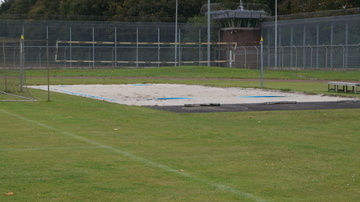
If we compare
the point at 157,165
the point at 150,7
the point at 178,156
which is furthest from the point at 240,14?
the point at 157,165

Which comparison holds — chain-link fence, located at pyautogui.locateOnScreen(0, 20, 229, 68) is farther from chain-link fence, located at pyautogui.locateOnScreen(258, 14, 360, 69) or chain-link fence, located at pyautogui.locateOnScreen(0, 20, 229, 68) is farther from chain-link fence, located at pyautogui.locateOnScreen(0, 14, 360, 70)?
chain-link fence, located at pyautogui.locateOnScreen(258, 14, 360, 69)

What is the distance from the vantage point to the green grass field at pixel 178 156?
804 centimetres

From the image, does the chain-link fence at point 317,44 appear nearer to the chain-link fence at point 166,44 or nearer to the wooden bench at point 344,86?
A: the chain-link fence at point 166,44

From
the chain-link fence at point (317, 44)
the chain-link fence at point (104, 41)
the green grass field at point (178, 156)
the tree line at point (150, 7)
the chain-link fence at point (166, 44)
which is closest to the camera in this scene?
the green grass field at point (178, 156)

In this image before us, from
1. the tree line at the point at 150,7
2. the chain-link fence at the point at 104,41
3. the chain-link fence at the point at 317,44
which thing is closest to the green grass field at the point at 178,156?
the chain-link fence at the point at 317,44

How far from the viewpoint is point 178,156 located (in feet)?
35.9

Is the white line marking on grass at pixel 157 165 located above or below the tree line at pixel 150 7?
below

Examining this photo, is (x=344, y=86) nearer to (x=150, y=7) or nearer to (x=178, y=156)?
(x=178, y=156)

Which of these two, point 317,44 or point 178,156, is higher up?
point 317,44

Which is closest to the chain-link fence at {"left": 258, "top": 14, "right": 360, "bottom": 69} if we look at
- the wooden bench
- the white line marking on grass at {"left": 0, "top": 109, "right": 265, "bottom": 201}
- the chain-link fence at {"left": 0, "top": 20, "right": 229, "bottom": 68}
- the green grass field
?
the chain-link fence at {"left": 0, "top": 20, "right": 229, "bottom": 68}

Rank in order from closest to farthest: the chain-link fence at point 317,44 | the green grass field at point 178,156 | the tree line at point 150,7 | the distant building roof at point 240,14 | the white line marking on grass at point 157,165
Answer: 1. the white line marking on grass at point 157,165
2. the green grass field at point 178,156
3. the chain-link fence at point 317,44
4. the distant building roof at point 240,14
5. the tree line at point 150,7

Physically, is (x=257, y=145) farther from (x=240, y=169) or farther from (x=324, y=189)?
(x=324, y=189)

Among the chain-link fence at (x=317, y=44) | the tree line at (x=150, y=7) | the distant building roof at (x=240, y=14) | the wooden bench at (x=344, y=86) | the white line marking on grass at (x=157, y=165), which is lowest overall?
the white line marking on grass at (x=157, y=165)

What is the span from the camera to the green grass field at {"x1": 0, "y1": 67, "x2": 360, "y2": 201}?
8.04 meters
